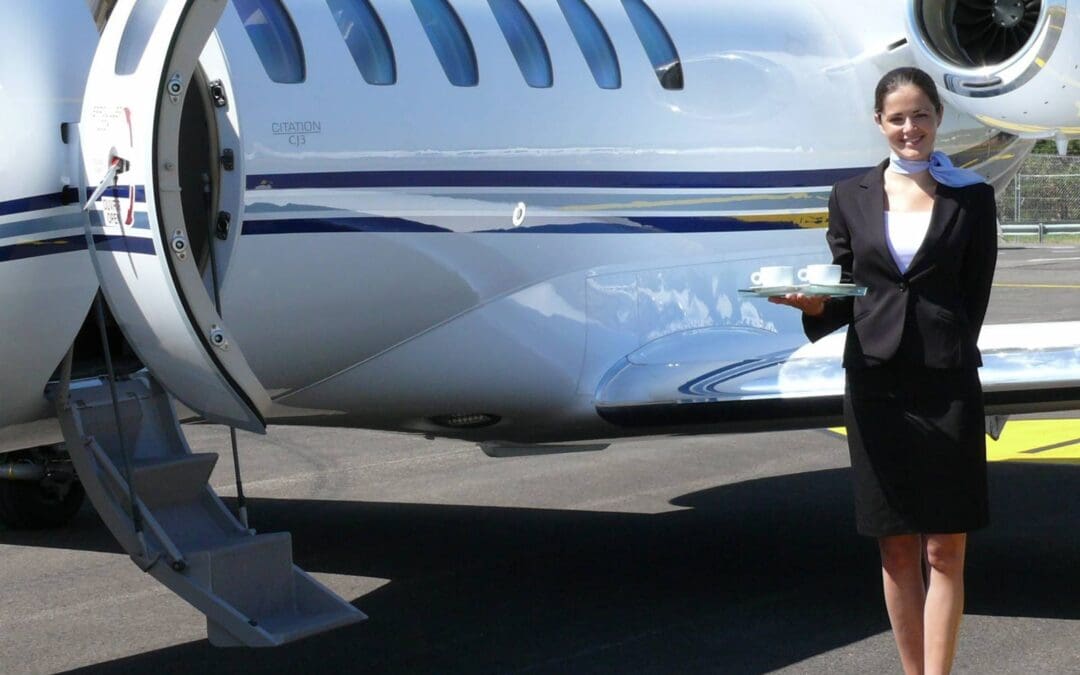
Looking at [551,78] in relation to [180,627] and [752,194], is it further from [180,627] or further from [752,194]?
[180,627]

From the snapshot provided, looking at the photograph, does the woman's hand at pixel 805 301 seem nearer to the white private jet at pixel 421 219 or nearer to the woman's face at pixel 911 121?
the woman's face at pixel 911 121

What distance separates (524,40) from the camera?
7418 millimetres

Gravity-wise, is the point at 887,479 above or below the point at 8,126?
below

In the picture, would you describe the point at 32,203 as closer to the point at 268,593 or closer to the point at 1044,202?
the point at 268,593

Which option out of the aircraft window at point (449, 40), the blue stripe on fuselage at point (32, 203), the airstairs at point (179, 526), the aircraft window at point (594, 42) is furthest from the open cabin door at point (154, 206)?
the aircraft window at point (594, 42)

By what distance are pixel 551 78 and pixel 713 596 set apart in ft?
7.95

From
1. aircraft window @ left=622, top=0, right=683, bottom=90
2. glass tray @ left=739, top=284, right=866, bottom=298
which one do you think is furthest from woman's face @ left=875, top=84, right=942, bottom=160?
aircraft window @ left=622, top=0, right=683, bottom=90

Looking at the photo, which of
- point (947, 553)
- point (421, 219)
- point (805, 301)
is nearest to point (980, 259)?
point (805, 301)

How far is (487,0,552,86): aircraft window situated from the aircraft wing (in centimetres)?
134

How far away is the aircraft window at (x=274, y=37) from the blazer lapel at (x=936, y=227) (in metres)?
2.92

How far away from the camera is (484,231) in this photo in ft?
23.0

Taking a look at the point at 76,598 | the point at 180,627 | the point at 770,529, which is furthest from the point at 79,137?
the point at 770,529

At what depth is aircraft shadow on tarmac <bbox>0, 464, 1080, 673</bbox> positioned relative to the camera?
21.1ft

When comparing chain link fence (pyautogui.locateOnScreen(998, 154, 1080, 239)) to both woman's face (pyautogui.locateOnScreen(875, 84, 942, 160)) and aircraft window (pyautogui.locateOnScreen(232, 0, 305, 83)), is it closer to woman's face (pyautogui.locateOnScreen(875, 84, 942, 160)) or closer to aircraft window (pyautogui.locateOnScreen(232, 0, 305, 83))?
aircraft window (pyautogui.locateOnScreen(232, 0, 305, 83))
